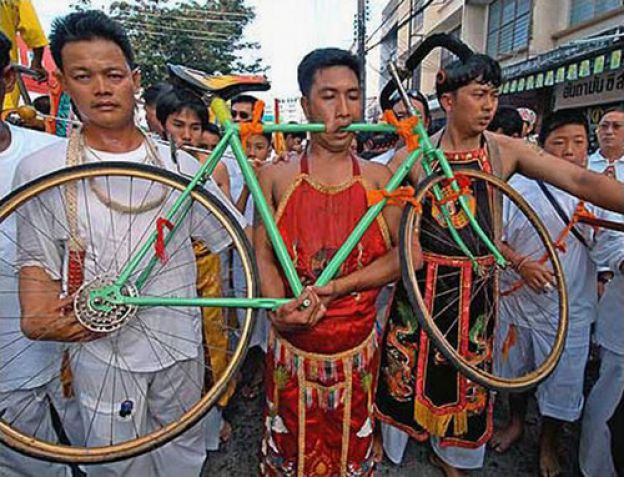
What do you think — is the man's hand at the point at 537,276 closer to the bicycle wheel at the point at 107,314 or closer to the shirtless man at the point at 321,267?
the shirtless man at the point at 321,267

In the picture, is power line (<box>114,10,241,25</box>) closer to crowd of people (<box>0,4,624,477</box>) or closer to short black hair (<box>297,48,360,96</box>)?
crowd of people (<box>0,4,624,477</box>)

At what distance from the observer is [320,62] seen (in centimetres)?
193

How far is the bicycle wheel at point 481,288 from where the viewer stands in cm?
193

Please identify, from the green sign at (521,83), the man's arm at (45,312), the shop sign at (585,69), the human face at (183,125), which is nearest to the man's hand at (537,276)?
the man's arm at (45,312)

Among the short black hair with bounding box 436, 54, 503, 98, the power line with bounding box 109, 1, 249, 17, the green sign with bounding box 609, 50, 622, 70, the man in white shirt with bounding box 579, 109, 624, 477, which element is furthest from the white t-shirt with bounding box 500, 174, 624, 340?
the power line with bounding box 109, 1, 249, 17

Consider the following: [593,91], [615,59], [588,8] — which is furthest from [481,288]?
[588,8]

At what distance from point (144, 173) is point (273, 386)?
39.8 inches

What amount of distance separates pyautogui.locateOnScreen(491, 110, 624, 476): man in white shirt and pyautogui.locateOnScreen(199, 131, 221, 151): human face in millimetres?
1993

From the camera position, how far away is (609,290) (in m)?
2.71

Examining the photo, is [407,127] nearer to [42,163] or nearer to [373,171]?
[373,171]

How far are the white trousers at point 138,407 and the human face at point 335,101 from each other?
1092mm

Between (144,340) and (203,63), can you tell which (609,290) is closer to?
(144,340)

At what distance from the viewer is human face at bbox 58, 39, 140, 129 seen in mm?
1718

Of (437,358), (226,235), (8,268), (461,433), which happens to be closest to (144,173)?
(226,235)
